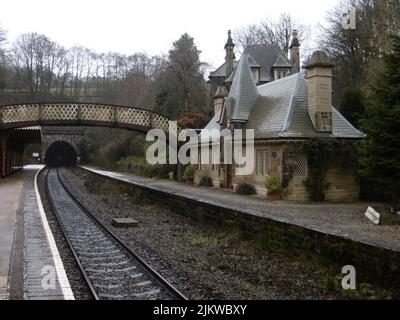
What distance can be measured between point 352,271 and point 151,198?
16.6 metres

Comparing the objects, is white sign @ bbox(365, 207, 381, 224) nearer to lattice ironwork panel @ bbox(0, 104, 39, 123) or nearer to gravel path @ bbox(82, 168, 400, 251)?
gravel path @ bbox(82, 168, 400, 251)

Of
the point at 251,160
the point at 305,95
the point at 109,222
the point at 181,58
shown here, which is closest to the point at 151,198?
the point at 251,160

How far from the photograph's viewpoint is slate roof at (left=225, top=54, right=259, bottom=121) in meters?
24.7

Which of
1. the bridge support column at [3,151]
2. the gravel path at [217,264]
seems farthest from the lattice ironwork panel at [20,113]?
the gravel path at [217,264]

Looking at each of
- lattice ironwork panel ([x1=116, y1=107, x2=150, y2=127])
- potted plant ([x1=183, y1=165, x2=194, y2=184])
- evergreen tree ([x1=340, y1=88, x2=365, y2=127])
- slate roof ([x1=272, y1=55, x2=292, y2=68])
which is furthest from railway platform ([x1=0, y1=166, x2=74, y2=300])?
slate roof ([x1=272, y1=55, x2=292, y2=68])

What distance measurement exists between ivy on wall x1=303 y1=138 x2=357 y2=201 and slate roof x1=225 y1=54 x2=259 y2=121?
220 inches

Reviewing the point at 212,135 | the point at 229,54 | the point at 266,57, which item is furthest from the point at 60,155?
the point at 212,135

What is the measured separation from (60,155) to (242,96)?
6561 cm

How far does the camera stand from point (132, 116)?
109 feet

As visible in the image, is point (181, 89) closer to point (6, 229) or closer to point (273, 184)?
point (273, 184)

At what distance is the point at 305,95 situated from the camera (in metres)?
22.3

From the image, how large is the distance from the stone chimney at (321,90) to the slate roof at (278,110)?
1.25ft

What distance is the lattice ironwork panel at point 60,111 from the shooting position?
32.2 meters

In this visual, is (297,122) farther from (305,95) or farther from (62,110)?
(62,110)
